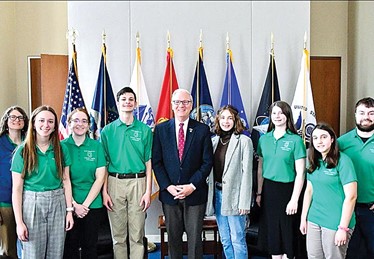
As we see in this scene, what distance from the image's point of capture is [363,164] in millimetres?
2988

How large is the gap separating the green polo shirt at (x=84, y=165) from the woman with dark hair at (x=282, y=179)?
4.16 ft

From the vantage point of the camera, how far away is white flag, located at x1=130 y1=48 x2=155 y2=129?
4.33 metres

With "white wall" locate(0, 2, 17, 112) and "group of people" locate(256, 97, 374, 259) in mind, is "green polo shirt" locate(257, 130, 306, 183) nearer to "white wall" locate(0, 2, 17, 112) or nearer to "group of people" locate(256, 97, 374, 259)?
"group of people" locate(256, 97, 374, 259)

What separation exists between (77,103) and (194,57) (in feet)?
4.36

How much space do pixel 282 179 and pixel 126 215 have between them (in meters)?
1.23

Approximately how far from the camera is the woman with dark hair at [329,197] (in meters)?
2.67

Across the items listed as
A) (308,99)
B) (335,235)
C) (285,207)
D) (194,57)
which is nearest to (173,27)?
(194,57)

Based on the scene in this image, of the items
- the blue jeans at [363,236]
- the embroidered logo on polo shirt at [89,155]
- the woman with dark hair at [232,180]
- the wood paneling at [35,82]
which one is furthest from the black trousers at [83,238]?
the wood paneling at [35,82]

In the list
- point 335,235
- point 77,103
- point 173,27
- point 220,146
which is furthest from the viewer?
point 173,27

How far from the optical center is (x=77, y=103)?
13.8ft

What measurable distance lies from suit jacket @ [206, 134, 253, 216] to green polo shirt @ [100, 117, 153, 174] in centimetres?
63

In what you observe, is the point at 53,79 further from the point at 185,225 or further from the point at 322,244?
the point at 322,244

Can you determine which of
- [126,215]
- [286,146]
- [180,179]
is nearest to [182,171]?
[180,179]

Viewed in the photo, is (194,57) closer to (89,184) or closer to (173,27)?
(173,27)
